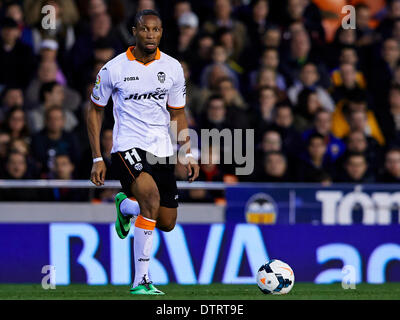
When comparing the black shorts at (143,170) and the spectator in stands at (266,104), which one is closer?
the black shorts at (143,170)

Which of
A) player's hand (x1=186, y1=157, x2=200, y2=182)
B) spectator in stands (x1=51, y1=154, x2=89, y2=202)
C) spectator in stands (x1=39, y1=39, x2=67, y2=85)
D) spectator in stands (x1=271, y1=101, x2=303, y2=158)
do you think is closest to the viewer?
player's hand (x1=186, y1=157, x2=200, y2=182)

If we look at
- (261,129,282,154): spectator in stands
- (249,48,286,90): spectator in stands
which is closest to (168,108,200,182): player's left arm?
(261,129,282,154): spectator in stands

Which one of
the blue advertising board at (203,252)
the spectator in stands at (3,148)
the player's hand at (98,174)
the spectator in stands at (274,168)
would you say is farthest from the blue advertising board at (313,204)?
the player's hand at (98,174)

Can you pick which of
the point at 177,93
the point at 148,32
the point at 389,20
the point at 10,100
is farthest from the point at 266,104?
the point at 148,32

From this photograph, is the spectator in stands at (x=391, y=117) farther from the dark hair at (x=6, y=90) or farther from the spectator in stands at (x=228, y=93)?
the dark hair at (x=6, y=90)

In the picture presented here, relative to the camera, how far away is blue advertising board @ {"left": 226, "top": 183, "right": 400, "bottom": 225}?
1258 cm

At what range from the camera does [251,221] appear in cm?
1276

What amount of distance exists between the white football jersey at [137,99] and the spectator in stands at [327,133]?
Result: 16.6 ft

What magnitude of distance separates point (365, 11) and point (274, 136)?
3553 millimetres

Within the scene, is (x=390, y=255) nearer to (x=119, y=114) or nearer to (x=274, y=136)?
(x=274, y=136)

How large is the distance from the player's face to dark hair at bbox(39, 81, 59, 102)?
496 centimetres

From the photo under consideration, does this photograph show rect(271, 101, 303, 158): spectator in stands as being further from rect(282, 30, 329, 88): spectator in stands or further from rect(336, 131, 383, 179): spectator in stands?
rect(282, 30, 329, 88): spectator in stands

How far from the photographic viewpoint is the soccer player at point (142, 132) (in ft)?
30.3

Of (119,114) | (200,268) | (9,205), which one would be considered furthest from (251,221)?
(119,114)
